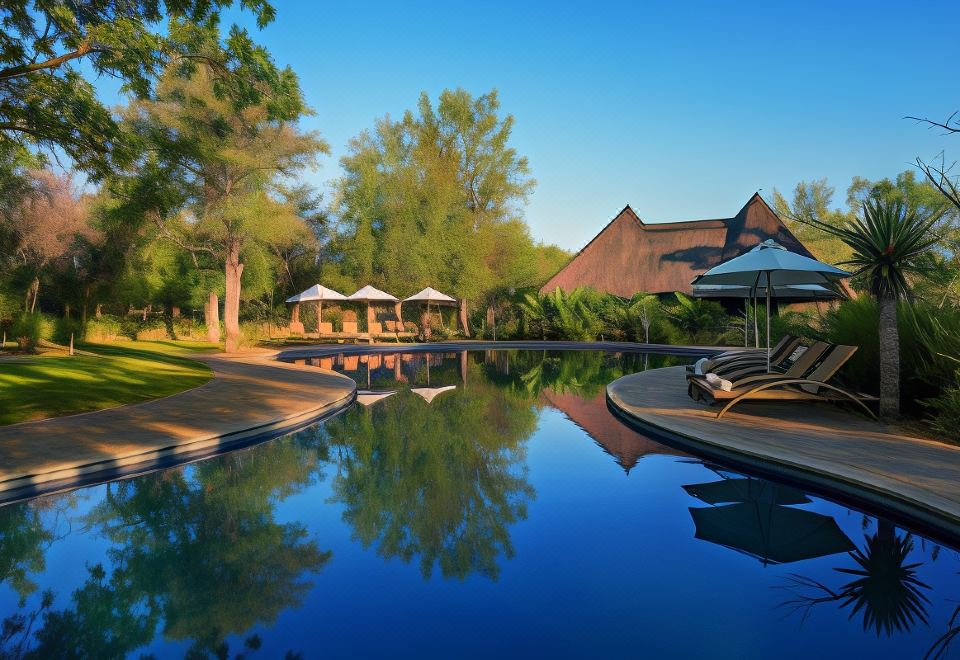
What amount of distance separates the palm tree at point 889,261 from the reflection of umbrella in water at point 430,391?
282 inches

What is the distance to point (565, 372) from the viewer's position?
15.5 meters

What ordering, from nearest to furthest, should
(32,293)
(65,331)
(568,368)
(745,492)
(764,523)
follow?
(764,523)
(745,492)
(568,368)
(65,331)
(32,293)

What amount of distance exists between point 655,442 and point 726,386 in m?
1.41

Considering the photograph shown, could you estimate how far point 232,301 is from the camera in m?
20.8

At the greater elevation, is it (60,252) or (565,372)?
(60,252)

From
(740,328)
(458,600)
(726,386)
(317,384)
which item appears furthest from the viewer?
(740,328)

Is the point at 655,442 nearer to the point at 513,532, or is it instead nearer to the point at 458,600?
the point at 513,532

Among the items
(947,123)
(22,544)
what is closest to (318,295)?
(22,544)

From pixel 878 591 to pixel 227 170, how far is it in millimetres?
22451

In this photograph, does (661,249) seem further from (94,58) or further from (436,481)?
(436,481)

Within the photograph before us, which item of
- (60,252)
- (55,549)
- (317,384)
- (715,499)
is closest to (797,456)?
(715,499)

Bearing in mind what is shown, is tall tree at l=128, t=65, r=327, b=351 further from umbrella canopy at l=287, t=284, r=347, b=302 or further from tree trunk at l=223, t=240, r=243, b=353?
umbrella canopy at l=287, t=284, r=347, b=302

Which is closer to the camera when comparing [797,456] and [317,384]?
[797,456]

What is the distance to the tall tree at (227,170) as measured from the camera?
64.5 ft
